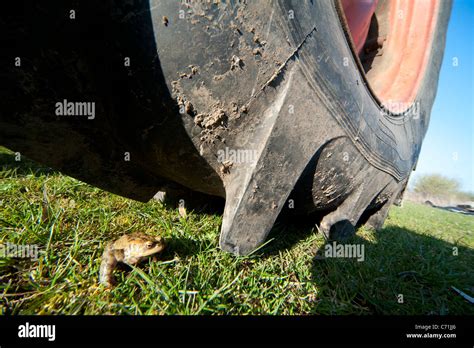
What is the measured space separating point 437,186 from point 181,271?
123 ft

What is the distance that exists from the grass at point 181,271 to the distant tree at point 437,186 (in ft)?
116

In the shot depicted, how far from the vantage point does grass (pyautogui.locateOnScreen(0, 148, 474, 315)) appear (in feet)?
2.25

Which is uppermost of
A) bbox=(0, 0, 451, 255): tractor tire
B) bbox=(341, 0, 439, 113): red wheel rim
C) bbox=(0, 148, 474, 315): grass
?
bbox=(341, 0, 439, 113): red wheel rim

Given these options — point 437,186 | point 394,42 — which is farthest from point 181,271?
point 437,186

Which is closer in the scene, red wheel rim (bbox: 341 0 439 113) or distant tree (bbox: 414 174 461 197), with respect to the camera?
red wheel rim (bbox: 341 0 439 113)

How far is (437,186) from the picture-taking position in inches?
1086

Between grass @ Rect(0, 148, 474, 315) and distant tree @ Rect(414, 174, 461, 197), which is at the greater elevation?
distant tree @ Rect(414, 174, 461, 197)

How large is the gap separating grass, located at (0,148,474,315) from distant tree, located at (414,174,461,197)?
116 ft

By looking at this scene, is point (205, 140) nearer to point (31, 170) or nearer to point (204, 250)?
point (204, 250)

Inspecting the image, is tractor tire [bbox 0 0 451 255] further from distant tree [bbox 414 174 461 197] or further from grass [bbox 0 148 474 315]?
distant tree [bbox 414 174 461 197]

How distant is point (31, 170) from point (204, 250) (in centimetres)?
143

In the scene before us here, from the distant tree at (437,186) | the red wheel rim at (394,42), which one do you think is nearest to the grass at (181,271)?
the red wheel rim at (394,42)

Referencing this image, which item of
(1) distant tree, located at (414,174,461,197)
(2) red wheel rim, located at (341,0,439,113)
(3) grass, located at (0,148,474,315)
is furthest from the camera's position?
(1) distant tree, located at (414,174,461,197)

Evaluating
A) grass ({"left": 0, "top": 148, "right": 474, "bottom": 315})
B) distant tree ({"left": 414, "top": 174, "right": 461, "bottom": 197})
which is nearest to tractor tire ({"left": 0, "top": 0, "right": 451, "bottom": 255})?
grass ({"left": 0, "top": 148, "right": 474, "bottom": 315})
